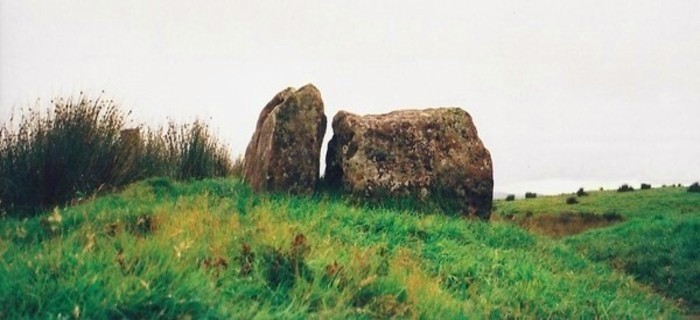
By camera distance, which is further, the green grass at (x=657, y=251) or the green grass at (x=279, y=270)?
the green grass at (x=657, y=251)

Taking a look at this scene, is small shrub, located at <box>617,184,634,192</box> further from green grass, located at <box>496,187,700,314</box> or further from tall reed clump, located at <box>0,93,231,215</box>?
tall reed clump, located at <box>0,93,231,215</box>

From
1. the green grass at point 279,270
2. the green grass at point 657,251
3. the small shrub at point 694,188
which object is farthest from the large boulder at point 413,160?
the small shrub at point 694,188

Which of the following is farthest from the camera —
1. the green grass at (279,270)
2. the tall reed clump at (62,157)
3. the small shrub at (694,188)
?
the small shrub at (694,188)

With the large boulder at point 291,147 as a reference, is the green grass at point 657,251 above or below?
below

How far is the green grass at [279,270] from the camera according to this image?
487cm

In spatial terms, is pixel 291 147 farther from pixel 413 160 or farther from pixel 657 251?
pixel 657 251

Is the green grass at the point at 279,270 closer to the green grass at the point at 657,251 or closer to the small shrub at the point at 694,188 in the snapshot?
the green grass at the point at 657,251

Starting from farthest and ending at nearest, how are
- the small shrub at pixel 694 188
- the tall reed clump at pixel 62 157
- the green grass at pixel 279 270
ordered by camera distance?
the small shrub at pixel 694 188 → the tall reed clump at pixel 62 157 → the green grass at pixel 279 270

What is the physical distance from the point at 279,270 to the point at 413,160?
9108 millimetres

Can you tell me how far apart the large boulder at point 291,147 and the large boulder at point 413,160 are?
2.33 feet

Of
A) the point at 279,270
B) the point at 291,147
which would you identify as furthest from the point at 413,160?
the point at 279,270

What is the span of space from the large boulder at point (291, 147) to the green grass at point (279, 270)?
1338mm

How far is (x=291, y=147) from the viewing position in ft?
46.3

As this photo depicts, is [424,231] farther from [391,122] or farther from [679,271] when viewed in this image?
[679,271]
